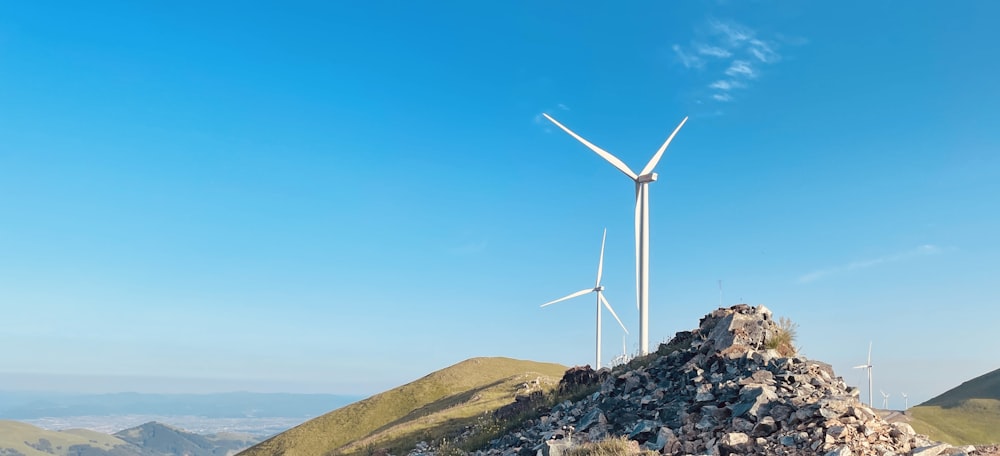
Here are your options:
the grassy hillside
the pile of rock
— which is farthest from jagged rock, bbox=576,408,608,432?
the grassy hillside

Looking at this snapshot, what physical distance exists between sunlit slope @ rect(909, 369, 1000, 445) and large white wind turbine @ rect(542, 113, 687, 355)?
45.5 m

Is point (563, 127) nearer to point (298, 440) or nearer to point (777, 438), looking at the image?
point (777, 438)

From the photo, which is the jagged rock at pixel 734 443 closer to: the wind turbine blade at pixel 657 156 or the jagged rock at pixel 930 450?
the jagged rock at pixel 930 450

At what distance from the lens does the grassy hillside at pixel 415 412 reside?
51844 millimetres

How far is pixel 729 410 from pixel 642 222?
22380 mm

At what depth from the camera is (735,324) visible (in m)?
28.8

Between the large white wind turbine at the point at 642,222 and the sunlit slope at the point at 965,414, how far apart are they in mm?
45467

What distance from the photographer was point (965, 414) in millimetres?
97500

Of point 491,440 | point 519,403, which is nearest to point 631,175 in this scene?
point 519,403

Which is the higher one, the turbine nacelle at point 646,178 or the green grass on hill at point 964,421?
the turbine nacelle at point 646,178

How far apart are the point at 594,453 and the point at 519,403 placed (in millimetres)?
17240

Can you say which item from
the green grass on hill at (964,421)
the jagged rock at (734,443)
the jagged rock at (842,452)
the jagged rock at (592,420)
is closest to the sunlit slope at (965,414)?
the green grass on hill at (964,421)

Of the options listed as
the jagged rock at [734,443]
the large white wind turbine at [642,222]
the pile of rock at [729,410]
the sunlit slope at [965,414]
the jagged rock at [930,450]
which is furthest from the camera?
the sunlit slope at [965,414]

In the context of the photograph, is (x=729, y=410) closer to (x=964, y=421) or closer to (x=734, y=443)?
(x=734, y=443)
